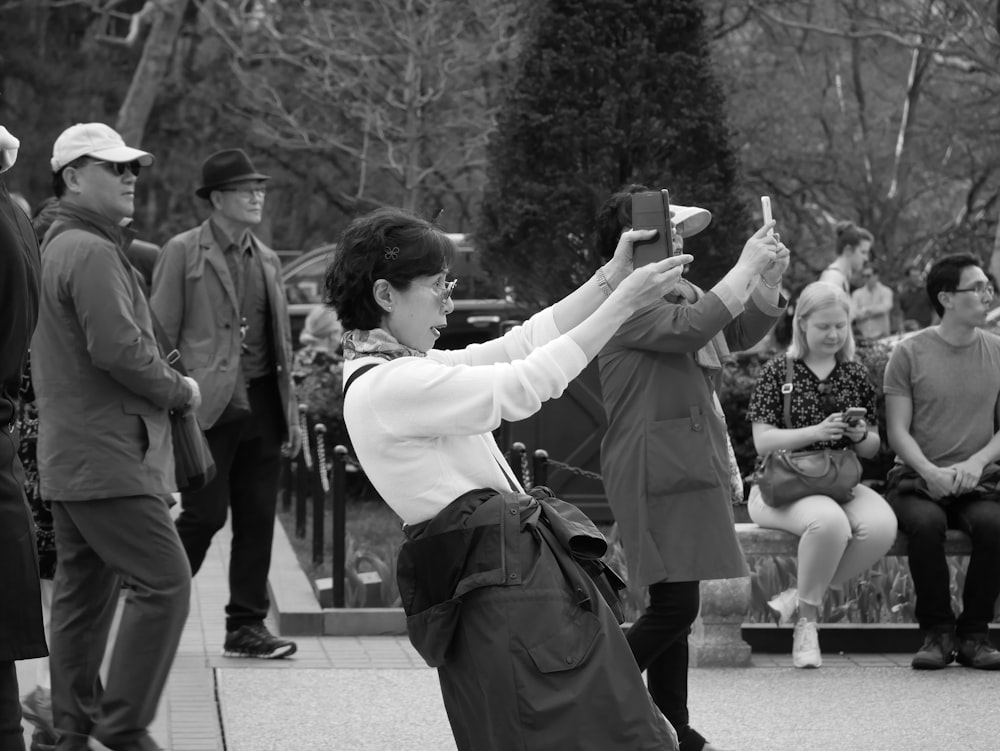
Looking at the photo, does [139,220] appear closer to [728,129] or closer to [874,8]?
[874,8]

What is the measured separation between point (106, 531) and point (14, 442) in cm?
121

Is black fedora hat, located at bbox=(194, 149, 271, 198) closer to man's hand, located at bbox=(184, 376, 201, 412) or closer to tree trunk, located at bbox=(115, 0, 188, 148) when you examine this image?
man's hand, located at bbox=(184, 376, 201, 412)

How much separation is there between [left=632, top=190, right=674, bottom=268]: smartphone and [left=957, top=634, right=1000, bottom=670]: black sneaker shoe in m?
3.73

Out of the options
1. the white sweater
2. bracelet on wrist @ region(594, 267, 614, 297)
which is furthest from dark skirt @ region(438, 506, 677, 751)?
bracelet on wrist @ region(594, 267, 614, 297)

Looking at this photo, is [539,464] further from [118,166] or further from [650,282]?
[650,282]

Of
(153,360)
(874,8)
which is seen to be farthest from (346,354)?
(874,8)

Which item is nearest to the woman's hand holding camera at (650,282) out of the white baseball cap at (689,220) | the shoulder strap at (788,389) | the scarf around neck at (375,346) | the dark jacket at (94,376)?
the scarf around neck at (375,346)

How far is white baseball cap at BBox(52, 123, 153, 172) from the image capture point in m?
5.15

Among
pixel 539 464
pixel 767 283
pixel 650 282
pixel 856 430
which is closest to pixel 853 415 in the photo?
pixel 856 430

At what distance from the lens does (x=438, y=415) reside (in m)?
3.26

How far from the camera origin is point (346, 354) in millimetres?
3482

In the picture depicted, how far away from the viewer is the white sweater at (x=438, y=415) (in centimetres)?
325

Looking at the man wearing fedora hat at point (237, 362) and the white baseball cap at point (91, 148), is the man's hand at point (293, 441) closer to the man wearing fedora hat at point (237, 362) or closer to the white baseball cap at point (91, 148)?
the man wearing fedora hat at point (237, 362)

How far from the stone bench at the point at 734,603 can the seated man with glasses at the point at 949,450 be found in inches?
4.5
